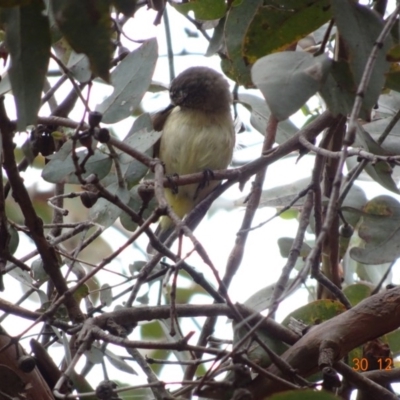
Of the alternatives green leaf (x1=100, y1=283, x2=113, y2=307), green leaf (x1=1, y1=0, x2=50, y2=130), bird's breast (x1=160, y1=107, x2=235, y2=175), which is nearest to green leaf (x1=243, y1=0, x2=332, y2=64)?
green leaf (x1=1, y1=0, x2=50, y2=130)

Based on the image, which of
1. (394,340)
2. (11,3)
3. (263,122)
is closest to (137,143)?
(11,3)

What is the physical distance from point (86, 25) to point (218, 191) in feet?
4.76

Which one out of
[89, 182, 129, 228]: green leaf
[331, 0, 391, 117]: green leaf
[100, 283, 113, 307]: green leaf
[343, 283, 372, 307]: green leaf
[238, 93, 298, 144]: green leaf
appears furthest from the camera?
[238, 93, 298, 144]: green leaf

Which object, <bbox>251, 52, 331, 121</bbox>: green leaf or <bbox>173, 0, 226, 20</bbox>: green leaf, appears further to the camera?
<bbox>173, 0, 226, 20</bbox>: green leaf

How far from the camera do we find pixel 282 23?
77.2 inches

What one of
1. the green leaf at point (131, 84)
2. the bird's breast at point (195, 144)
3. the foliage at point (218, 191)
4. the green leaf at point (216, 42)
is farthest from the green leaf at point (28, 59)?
the bird's breast at point (195, 144)

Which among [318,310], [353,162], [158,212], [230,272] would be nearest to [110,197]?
[158,212]

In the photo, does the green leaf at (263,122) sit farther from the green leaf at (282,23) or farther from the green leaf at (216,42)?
the green leaf at (282,23)

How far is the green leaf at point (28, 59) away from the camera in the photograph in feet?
5.09

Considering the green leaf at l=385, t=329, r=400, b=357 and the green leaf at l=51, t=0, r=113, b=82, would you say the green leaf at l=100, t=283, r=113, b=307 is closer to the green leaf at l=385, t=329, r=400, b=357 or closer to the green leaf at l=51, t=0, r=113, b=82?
the green leaf at l=385, t=329, r=400, b=357

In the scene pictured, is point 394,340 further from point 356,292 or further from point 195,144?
point 195,144

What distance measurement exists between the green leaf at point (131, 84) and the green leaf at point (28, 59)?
23.0 inches

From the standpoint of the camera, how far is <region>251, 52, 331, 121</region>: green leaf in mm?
1533

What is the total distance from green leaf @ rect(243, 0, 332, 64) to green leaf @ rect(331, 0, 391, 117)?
20 cm
